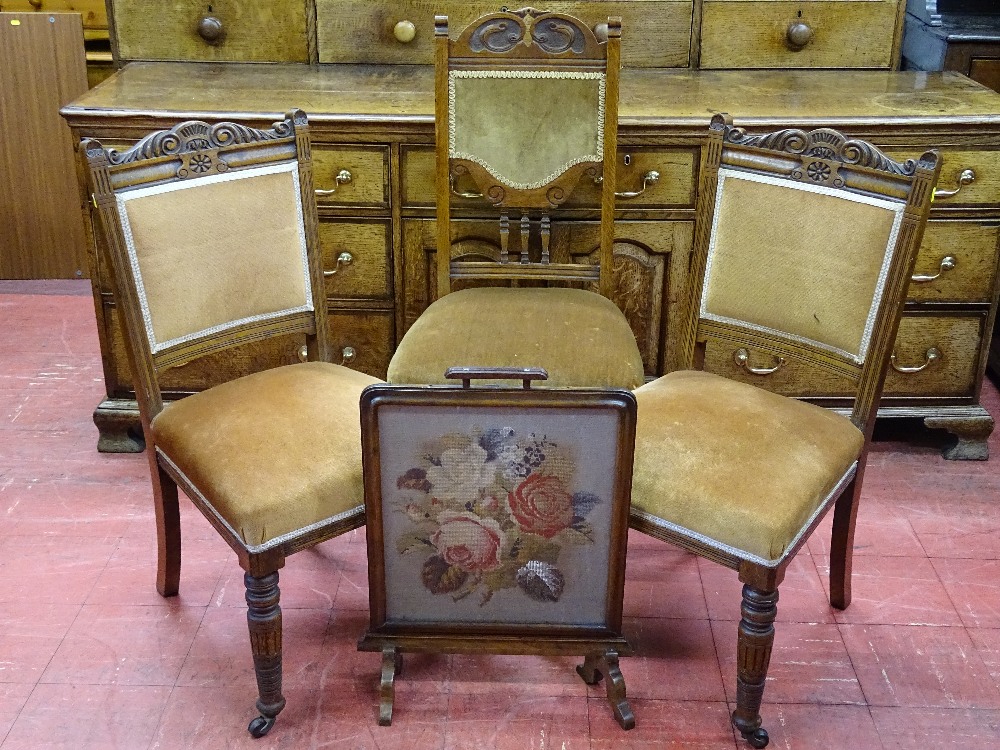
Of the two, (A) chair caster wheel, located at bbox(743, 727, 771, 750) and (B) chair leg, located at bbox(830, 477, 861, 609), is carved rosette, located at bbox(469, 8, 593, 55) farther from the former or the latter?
(A) chair caster wheel, located at bbox(743, 727, 771, 750)

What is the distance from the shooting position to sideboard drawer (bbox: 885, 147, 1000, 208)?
2.75m

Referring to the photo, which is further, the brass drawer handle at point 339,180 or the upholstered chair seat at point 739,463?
the brass drawer handle at point 339,180

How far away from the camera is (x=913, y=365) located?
117 inches

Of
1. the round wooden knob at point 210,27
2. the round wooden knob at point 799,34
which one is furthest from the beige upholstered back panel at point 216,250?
the round wooden knob at point 799,34

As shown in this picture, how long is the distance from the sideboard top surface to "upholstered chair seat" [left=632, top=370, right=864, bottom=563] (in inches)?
31.7

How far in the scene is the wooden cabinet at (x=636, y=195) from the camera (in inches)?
106

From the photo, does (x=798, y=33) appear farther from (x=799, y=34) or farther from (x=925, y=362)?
(x=925, y=362)

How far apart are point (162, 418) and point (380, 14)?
141 centimetres

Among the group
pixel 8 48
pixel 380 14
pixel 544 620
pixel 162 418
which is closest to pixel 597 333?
pixel 544 620

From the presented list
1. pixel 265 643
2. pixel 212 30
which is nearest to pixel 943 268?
pixel 265 643

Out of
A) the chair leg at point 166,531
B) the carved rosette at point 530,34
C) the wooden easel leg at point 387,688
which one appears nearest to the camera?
the wooden easel leg at point 387,688

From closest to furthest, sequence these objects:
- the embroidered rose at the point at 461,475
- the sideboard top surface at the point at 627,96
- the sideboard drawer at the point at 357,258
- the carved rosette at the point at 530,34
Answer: the embroidered rose at the point at 461,475 < the carved rosette at the point at 530,34 < the sideboard top surface at the point at 627,96 < the sideboard drawer at the point at 357,258

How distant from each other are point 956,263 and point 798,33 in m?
0.75

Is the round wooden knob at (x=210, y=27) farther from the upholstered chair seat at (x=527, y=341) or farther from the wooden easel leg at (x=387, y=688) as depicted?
the wooden easel leg at (x=387, y=688)
